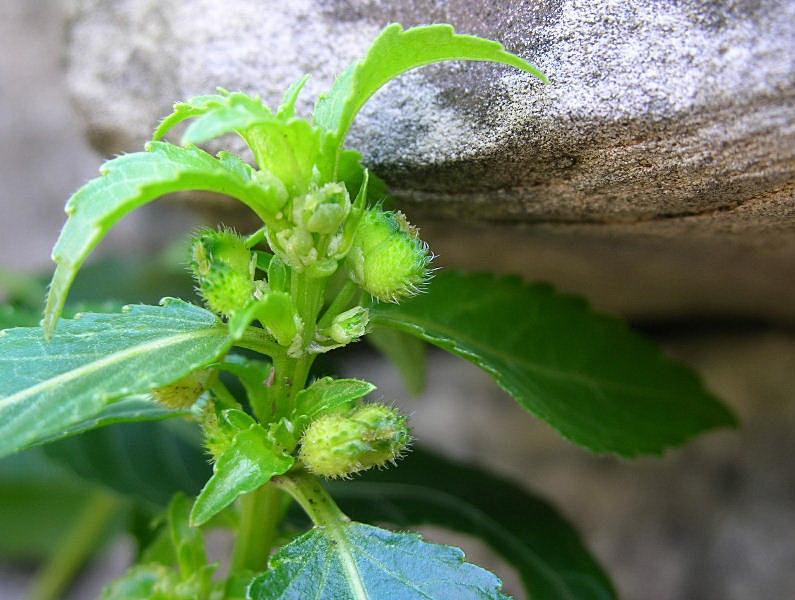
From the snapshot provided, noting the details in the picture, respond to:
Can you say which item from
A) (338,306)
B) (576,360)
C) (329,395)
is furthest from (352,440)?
(576,360)

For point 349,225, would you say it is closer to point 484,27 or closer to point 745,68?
point 484,27

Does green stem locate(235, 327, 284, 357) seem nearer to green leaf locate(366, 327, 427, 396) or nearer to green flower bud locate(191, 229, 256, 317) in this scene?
green flower bud locate(191, 229, 256, 317)

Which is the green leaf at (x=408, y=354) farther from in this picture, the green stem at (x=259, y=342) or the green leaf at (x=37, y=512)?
the green leaf at (x=37, y=512)

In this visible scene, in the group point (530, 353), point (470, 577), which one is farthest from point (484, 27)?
point (470, 577)

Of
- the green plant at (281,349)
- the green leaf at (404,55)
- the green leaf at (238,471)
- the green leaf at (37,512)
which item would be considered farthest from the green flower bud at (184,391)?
the green leaf at (37,512)

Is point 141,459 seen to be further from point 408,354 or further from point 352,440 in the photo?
point 352,440
